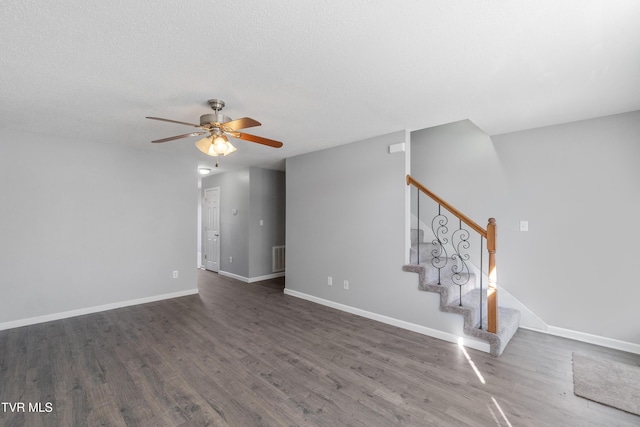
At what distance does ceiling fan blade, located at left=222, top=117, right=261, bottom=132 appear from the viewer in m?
2.35

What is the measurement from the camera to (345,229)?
4.17 meters

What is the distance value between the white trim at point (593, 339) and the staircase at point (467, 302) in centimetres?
35

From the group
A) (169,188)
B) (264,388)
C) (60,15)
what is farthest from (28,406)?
(169,188)

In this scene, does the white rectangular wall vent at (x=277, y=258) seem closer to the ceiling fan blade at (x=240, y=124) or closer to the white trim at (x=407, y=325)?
the white trim at (x=407, y=325)

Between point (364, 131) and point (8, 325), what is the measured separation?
4.92 metres

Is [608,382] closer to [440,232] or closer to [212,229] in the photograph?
[440,232]

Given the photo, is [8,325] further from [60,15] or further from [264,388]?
[60,15]

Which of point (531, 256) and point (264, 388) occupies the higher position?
point (531, 256)

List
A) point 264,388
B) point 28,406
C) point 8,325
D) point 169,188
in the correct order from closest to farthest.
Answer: point 28,406 → point 264,388 → point 8,325 → point 169,188

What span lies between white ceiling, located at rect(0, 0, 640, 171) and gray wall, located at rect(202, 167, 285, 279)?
2831 mm

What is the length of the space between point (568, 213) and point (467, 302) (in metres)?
1.50

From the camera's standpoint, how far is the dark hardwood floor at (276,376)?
1.94 m

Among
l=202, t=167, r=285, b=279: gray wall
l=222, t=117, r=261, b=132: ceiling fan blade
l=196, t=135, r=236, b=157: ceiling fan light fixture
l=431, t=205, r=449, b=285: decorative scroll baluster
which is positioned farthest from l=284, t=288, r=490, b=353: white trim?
l=222, t=117, r=261, b=132: ceiling fan blade

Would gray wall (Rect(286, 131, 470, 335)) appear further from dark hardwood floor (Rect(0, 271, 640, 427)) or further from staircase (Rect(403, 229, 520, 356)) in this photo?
dark hardwood floor (Rect(0, 271, 640, 427))
